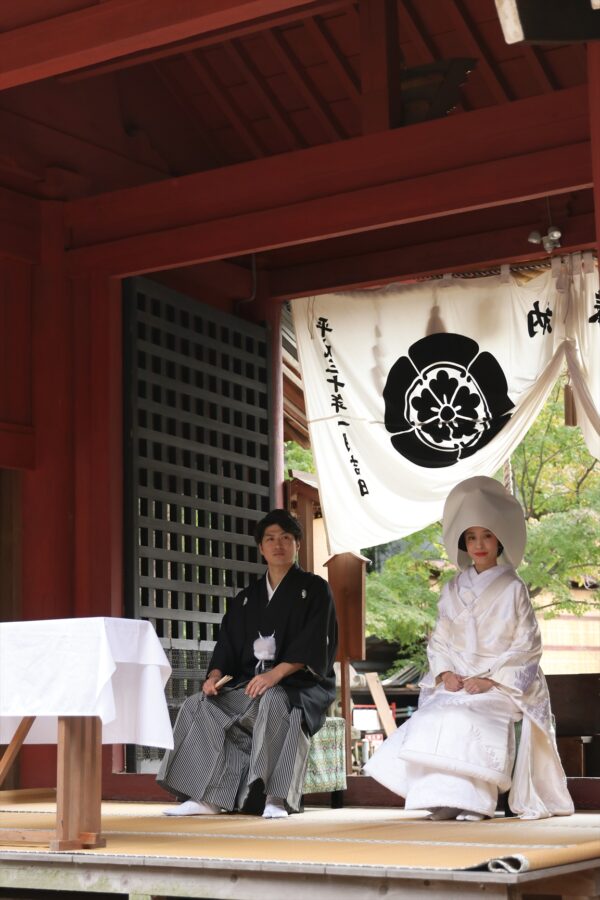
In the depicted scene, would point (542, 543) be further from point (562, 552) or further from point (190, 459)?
point (190, 459)

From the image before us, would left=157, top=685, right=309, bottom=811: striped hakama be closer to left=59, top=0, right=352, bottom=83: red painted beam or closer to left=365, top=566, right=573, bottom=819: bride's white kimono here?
left=365, top=566, right=573, bottom=819: bride's white kimono

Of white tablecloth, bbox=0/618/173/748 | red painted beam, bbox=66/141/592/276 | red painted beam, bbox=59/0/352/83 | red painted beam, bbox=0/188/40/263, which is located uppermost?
red painted beam, bbox=59/0/352/83

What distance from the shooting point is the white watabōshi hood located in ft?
17.1

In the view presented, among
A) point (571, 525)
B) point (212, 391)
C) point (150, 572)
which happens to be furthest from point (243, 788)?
point (571, 525)

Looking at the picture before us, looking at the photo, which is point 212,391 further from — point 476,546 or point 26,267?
point 476,546

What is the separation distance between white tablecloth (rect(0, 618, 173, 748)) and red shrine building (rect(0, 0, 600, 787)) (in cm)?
217

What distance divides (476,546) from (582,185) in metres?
1.60

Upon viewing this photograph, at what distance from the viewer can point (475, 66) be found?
256 inches

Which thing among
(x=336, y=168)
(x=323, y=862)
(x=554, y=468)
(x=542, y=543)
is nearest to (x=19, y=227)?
(x=336, y=168)

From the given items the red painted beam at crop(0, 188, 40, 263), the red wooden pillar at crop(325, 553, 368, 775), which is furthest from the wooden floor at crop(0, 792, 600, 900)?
the red wooden pillar at crop(325, 553, 368, 775)

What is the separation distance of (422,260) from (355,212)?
4.69ft

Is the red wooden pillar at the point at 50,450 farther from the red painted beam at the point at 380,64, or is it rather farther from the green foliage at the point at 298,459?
the green foliage at the point at 298,459

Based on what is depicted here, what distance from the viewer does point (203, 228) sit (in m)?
6.27

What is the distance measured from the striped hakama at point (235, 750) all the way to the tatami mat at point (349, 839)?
0.12 metres
